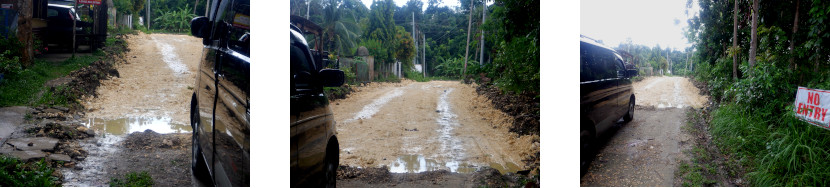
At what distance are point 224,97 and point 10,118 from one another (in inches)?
66.2

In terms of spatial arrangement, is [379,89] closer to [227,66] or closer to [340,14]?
[340,14]

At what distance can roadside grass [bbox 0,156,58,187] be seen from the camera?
7.38 feet

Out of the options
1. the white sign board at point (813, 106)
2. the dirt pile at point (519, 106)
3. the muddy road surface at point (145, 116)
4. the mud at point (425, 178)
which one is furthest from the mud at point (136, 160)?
the white sign board at point (813, 106)

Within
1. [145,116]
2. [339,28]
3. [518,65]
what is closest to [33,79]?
[145,116]

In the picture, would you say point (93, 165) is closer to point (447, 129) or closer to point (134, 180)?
point (134, 180)

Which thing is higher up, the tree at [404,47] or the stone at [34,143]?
the tree at [404,47]

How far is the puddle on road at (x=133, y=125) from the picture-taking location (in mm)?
2793

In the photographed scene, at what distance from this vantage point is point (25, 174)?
2.25 m

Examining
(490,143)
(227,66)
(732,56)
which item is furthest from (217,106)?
(732,56)

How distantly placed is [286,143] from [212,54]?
56 centimetres

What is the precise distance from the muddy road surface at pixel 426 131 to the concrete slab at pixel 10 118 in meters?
1.84

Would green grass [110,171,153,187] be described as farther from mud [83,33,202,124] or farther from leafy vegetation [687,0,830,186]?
leafy vegetation [687,0,830,186]

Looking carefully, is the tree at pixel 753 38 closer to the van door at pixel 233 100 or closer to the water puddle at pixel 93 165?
the van door at pixel 233 100

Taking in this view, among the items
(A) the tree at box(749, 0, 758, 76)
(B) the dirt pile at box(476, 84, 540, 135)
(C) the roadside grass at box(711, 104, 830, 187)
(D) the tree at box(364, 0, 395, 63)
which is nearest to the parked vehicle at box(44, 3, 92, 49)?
(D) the tree at box(364, 0, 395, 63)
